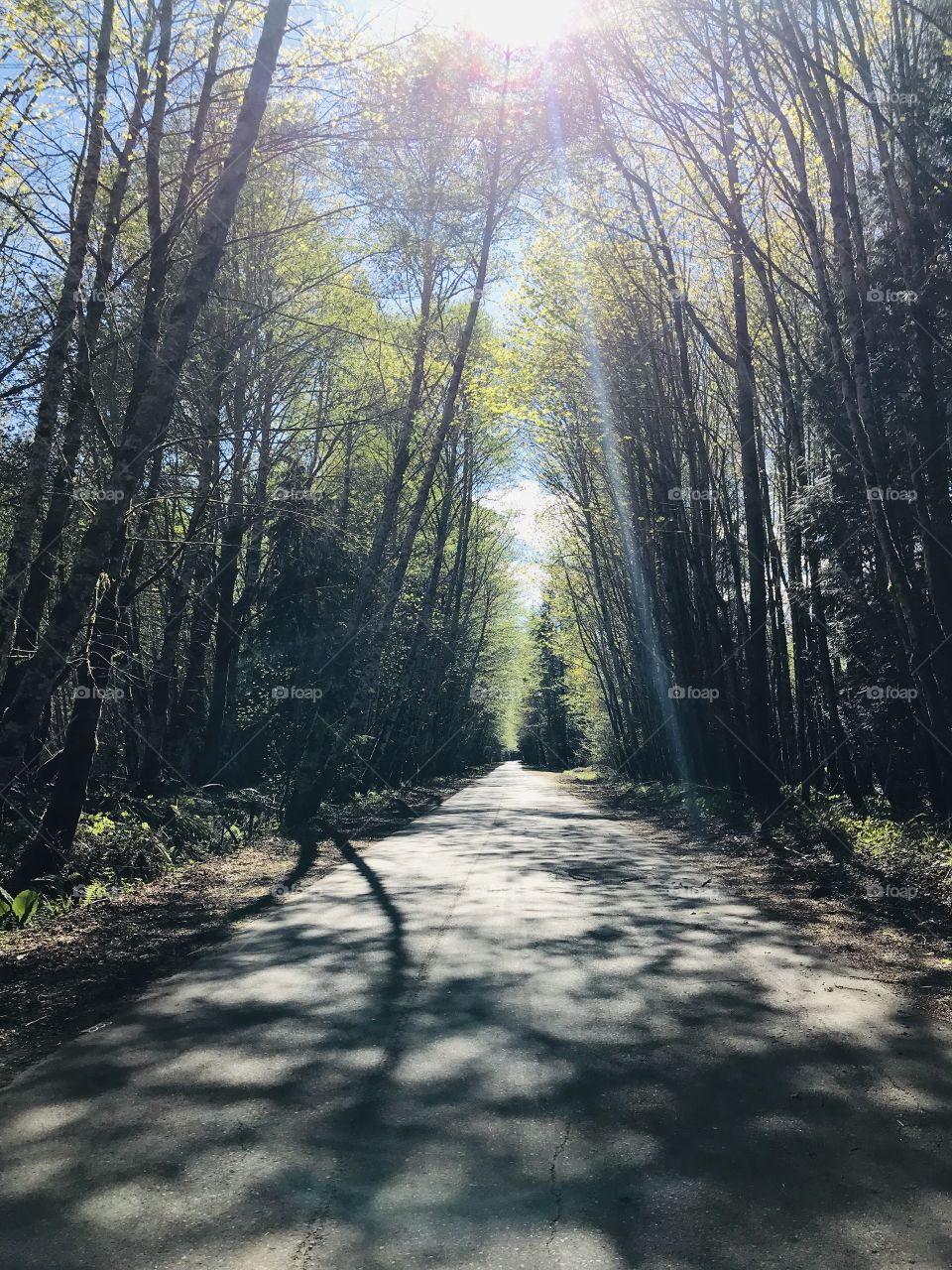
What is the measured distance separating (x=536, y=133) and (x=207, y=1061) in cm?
1670

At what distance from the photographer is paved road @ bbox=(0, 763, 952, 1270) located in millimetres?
2643

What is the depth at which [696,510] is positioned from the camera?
17031 mm
